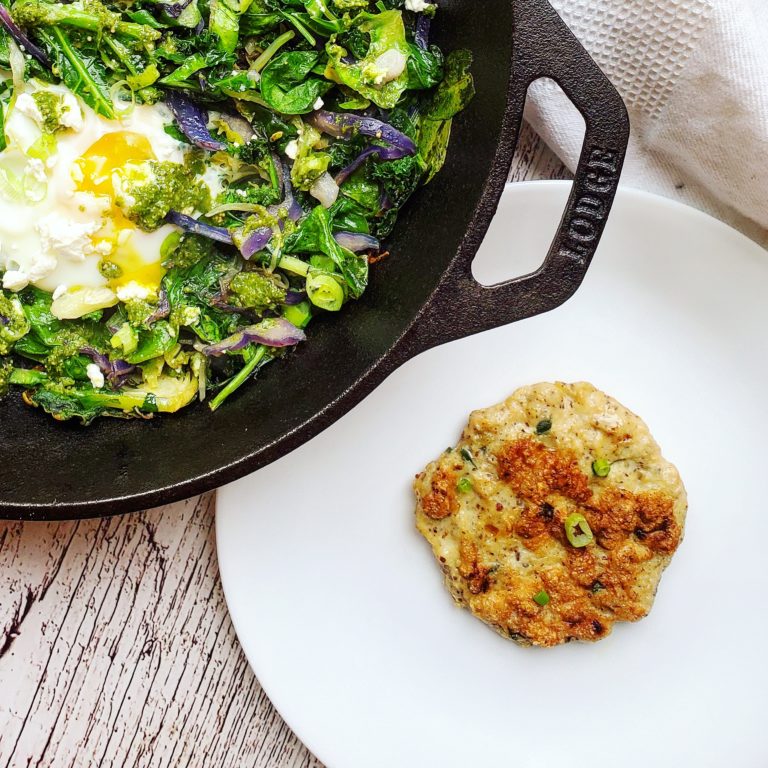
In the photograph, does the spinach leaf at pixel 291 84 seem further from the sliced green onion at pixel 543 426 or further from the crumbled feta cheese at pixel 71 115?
the sliced green onion at pixel 543 426

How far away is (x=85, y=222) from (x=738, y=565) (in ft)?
8.03

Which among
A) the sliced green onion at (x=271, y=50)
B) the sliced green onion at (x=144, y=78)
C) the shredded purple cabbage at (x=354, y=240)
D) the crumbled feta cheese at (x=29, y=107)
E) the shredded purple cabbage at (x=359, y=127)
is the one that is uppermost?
the sliced green onion at (x=271, y=50)

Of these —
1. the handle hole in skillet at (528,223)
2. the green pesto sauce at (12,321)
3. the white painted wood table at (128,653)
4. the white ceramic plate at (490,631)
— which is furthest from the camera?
the white painted wood table at (128,653)

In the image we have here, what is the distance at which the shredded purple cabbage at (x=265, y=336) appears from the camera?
8.52 ft

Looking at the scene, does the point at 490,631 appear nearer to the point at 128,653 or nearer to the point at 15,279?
the point at 128,653

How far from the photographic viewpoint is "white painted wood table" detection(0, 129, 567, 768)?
9.68 feet

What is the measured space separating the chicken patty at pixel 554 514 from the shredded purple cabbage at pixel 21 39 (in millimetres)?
1757

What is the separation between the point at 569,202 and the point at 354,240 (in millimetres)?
698

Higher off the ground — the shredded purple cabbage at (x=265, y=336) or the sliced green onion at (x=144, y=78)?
the sliced green onion at (x=144, y=78)

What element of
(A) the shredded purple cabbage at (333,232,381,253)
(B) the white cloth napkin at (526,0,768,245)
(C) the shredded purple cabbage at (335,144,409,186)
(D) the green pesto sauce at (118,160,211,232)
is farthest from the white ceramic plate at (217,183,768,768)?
(D) the green pesto sauce at (118,160,211,232)

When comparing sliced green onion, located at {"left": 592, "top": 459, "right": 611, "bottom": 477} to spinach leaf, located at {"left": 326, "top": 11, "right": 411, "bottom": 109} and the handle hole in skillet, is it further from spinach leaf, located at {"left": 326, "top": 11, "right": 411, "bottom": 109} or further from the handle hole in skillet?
spinach leaf, located at {"left": 326, "top": 11, "right": 411, "bottom": 109}

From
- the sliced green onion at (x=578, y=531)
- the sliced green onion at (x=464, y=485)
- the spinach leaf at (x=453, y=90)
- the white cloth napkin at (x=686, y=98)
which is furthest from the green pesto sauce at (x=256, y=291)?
the sliced green onion at (x=578, y=531)

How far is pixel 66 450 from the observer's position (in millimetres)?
2615

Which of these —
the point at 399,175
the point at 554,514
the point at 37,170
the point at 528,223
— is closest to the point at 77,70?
the point at 37,170
